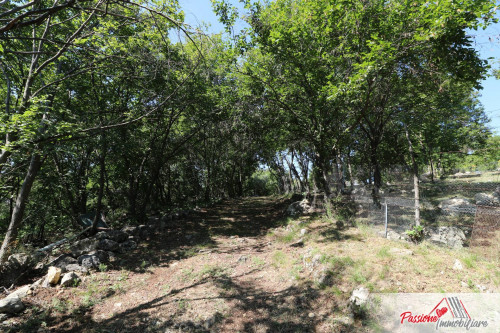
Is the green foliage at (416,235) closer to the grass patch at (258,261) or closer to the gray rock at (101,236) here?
the grass patch at (258,261)

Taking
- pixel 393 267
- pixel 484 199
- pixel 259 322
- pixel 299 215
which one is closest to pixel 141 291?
pixel 259 322

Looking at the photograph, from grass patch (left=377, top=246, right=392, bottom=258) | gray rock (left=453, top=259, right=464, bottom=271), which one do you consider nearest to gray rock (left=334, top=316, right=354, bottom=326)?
grass patch (left=377, top=246, right=392, bottom=258)

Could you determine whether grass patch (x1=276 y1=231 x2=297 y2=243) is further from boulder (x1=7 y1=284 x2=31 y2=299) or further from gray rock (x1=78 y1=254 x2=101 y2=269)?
boulder (x1=7 y1=284 x2=31 y2=299)

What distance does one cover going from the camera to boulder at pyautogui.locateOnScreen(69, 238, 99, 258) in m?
6.34

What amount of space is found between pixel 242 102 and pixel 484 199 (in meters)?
15.0

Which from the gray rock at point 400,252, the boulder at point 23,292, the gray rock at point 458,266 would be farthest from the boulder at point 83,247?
the gray rock at point 458,266

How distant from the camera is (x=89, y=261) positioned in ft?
19.0

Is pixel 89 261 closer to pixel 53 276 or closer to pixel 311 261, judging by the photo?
pixel 53 276

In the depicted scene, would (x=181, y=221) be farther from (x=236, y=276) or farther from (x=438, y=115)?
(x=438, y=115)

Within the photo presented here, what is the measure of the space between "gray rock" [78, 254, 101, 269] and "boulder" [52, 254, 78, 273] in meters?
0.15

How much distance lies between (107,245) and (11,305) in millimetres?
2872

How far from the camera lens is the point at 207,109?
10141mm
